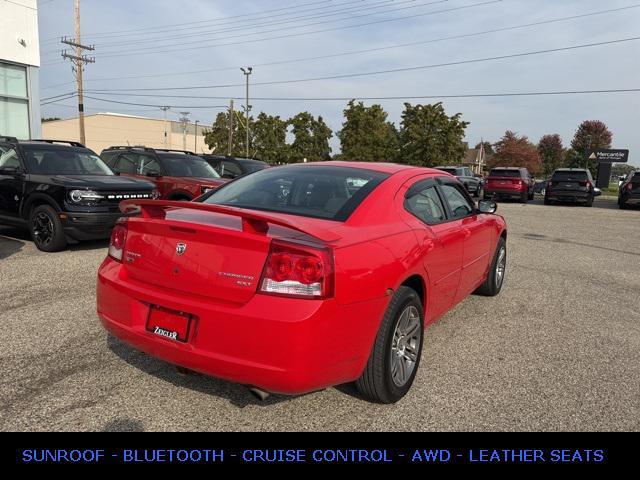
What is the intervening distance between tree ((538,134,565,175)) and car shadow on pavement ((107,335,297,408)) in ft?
296

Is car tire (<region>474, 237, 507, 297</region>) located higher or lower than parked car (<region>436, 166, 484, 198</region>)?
lower

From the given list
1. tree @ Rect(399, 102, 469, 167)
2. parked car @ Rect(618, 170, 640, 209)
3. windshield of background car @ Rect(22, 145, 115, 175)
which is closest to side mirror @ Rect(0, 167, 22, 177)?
windshield of background car @ Rect(22, 145, 115, 175)

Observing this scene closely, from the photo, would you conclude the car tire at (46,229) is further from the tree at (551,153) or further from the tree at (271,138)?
the tree at (551,153)

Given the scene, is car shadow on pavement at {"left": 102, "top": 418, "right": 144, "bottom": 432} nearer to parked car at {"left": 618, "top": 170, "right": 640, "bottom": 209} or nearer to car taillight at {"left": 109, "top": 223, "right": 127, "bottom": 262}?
car taillight at {"left": 109, "top": 223, "right": 127, "bottom": 262}

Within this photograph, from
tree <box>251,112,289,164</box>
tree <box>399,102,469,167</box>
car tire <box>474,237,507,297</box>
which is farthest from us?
tree <box>251,112,289,164</box>

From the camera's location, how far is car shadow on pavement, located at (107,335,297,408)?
308cm

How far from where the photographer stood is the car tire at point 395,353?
2.91 m

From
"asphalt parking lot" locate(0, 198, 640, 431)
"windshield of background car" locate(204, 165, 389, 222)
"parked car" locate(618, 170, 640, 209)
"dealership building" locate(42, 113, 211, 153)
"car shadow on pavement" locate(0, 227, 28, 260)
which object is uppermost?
"dealership building" locate(42, 113, 211, 153)

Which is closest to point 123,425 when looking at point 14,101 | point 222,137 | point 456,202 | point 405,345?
point 405,345

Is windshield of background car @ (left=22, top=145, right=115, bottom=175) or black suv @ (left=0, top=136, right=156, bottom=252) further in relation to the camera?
windshield of background car @ (left=22, top=145, right=115, bottom=175)

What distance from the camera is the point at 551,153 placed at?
85.6 m
